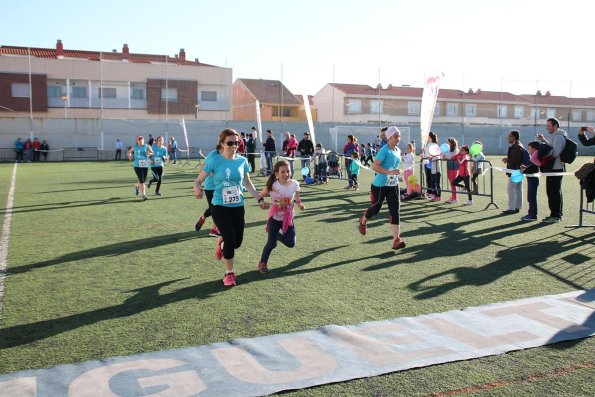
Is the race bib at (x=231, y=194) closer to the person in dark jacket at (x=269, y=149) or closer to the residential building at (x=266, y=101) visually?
the person in dark jacket at (x=269, y=149)

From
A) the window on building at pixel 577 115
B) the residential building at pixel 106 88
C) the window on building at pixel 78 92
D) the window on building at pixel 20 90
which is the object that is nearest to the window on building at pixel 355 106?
the residential building at pixel 106 88

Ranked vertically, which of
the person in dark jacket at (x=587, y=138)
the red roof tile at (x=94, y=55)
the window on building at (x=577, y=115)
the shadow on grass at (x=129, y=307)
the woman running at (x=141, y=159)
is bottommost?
the shadow on grass at (x=129, y=307)

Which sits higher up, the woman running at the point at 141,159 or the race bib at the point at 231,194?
the woman running at the point at 141,159

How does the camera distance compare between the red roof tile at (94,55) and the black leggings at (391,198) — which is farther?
the red roof tile at (94,55)

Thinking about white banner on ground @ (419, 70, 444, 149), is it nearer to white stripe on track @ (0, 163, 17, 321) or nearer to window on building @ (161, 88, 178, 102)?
white stripe on track @ (0, 163, 17, 321)

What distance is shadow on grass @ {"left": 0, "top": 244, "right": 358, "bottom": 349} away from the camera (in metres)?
Result: 5.06

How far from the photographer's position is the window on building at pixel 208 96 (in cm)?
5004

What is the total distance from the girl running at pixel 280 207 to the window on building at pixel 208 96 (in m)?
44.1

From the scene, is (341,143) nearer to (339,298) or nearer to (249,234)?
(249,234)

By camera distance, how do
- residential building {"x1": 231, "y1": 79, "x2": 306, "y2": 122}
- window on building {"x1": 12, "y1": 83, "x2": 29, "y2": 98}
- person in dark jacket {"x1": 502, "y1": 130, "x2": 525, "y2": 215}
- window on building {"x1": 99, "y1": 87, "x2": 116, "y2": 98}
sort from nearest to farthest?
person in dark jacket {"x1": 502, "y1": 130, "x2": 525, "y2": 215}
window on building {"x1": 12, "y1": 83, "x2": 29, "y2": 98}
window on building {"x1": 99, "y1": 87, "x2": 116, "y2": 98}
residential building {"x1": 231, "y1": 79, "x2": 306, "y2": 122}

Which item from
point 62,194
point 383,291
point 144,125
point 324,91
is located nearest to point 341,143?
point 144,125

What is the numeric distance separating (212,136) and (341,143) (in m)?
9.96

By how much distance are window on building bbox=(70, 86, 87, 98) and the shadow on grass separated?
1691 inches

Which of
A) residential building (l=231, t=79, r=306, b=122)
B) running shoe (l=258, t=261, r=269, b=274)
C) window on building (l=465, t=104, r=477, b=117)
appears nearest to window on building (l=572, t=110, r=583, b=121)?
window on building (l=465, t=104, r=477, b=117)
